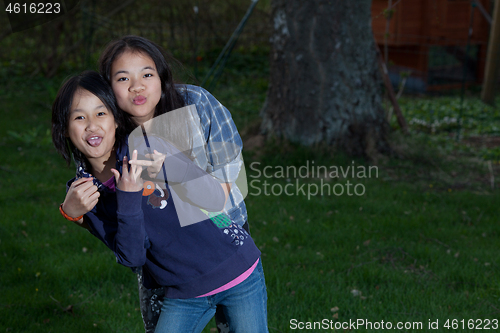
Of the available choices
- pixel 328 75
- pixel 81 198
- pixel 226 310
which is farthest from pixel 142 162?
pixel 328 75

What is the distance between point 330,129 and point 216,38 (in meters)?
5.36

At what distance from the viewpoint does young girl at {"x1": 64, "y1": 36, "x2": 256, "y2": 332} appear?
1607mm

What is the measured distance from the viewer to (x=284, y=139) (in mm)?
5801

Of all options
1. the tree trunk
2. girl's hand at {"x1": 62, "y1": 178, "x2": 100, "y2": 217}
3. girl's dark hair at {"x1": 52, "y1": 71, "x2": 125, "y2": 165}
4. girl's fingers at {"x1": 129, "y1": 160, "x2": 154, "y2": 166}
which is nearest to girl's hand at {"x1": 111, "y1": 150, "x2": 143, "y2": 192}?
girl's fingers at {"x1": 129, "y1": 160, "x2": 154, "y2": 166}

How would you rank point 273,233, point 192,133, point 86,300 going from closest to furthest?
1. point 192,133
2. point 86,300
3. point 273,233

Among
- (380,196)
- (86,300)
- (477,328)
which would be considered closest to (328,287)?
(477,328)

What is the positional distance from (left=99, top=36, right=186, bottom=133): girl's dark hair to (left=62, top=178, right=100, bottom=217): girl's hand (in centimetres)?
26

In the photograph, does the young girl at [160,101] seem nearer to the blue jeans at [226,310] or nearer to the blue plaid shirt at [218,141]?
the blue plaid shirt at [218,141]

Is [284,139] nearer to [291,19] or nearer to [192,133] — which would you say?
[291,19]

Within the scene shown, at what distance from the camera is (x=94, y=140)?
154 cm

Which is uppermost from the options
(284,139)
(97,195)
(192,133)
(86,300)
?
(192,133)

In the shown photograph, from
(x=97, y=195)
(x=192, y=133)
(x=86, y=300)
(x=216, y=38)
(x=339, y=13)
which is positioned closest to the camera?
(x=97, y=195)

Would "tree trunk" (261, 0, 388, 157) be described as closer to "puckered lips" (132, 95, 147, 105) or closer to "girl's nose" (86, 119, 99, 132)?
"puckered lips" (132, 95, 147, 105)

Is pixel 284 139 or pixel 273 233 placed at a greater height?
pixel 284 139
